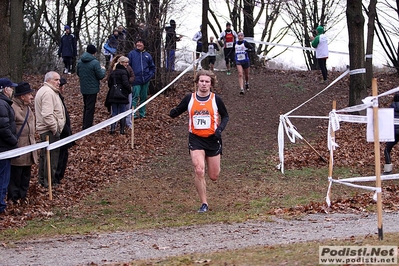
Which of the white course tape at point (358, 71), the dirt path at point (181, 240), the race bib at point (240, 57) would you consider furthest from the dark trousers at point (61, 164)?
the white course tape at point (358, 71)

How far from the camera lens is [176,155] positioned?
15688 mm

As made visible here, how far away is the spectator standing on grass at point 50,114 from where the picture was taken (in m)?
11.8

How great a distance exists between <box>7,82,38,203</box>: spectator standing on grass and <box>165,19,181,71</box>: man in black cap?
957cm

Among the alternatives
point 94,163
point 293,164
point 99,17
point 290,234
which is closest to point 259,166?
point 293,164

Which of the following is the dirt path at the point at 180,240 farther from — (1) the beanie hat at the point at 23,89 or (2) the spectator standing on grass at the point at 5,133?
(1) the beanie hat at the point at 23,89

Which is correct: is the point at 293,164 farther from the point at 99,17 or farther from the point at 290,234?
the point at 99,17

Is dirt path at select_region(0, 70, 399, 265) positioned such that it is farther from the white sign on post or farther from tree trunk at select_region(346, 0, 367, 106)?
tree trunk at select_region(346, 0, 367, 106)

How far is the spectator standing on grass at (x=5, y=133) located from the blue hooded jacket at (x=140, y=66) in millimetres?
7238

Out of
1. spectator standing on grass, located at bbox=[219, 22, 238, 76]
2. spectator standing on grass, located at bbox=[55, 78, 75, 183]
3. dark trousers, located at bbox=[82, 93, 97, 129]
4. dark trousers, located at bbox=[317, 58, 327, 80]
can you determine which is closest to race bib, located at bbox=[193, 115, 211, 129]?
spectator standing on grass, located at bbox=[55, 78, 75, 183]

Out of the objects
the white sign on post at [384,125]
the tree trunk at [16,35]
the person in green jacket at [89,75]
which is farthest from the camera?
the tree trunk at [16,35]

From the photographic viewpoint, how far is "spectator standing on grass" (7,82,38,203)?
36.0 ft

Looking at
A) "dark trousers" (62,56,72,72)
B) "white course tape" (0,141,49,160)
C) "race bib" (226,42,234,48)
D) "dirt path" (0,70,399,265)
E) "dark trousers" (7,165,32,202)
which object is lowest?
"dirt path" (0,70,399,265)

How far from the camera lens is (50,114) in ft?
38.9

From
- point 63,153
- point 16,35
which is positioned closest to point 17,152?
point 63,153
